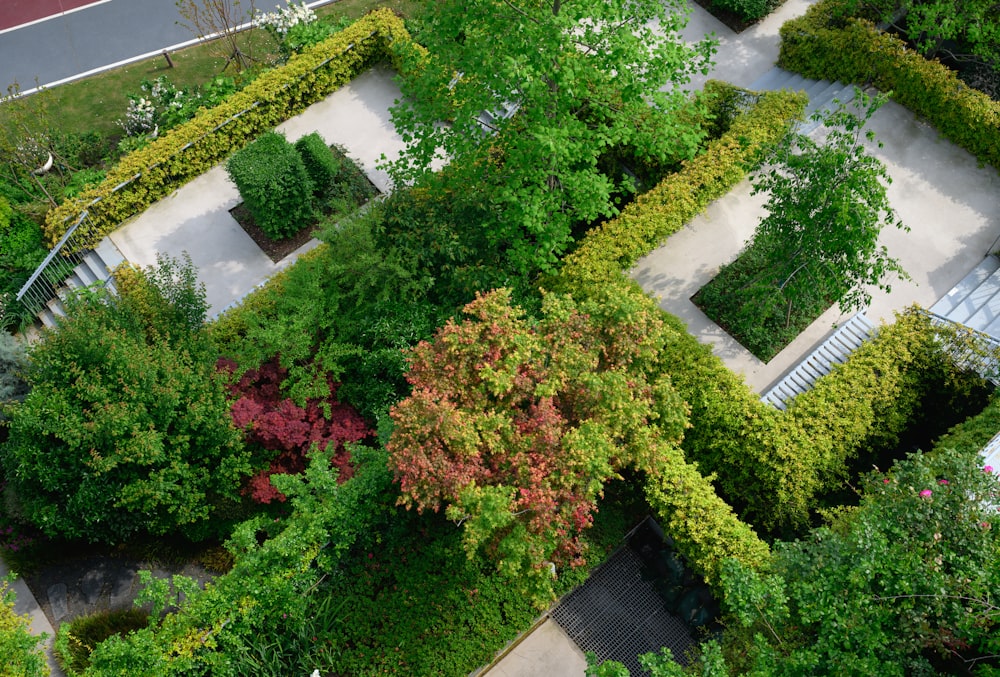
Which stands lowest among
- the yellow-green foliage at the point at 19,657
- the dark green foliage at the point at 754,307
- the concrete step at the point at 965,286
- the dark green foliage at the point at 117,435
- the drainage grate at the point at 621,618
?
the drainage grate at the point at 621,618

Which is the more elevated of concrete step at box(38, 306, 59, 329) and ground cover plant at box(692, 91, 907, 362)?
concrete step at box(38, 306, 59, 329)

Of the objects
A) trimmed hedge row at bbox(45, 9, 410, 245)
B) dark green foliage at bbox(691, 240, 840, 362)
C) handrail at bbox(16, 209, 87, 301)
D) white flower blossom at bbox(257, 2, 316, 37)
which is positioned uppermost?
white flower blossom at bbox(257, 2, 316, 37)

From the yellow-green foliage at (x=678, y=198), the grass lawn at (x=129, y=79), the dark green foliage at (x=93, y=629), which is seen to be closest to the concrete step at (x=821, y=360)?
the yellow-green foliage at (x=678, y=198)

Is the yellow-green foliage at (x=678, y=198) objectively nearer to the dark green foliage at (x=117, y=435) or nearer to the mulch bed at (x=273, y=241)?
the mulch bed at (x=273, y=241)

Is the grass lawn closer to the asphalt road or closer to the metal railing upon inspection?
the asphalt road

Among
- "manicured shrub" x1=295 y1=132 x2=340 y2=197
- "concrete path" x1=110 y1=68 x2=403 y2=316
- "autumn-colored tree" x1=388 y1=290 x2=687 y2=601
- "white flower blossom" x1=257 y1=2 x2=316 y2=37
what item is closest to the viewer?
"autumn-colored tree" x1=388 y1=290 x2=687 y2=601

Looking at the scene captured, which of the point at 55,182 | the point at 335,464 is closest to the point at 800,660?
the point at 335,464

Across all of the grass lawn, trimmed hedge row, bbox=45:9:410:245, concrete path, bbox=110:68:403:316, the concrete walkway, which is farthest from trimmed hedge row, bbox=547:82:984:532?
the grass lawn
